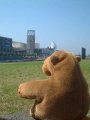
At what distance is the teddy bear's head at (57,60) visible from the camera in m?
3.52

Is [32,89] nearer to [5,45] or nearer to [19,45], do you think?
[5,45]

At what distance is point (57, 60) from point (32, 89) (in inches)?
16.0

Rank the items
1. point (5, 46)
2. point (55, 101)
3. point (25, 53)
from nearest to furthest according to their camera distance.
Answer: point (55, 101), point (5, 46), point (25, 53)

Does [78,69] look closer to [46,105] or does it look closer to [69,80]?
[69,80]

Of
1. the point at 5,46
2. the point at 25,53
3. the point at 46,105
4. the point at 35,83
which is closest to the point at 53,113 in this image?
the point at 46,105

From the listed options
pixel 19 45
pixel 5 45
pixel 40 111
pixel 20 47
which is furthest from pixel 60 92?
pixel 19 45

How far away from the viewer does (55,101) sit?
11.1 feet

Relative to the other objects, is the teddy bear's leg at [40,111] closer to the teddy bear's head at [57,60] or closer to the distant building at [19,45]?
the teddy bear's head at [57,60]

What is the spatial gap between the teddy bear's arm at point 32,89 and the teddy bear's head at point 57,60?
0.17 meters

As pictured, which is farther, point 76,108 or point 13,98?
point 13,98

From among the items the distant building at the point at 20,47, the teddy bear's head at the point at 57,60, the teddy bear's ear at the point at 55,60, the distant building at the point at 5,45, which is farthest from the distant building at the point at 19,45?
the teddy bear's ear at the point at 55,60

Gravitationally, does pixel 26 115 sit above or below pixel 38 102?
below

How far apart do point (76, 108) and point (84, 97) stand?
0.16 meters

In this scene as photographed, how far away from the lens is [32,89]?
11.4 ft
